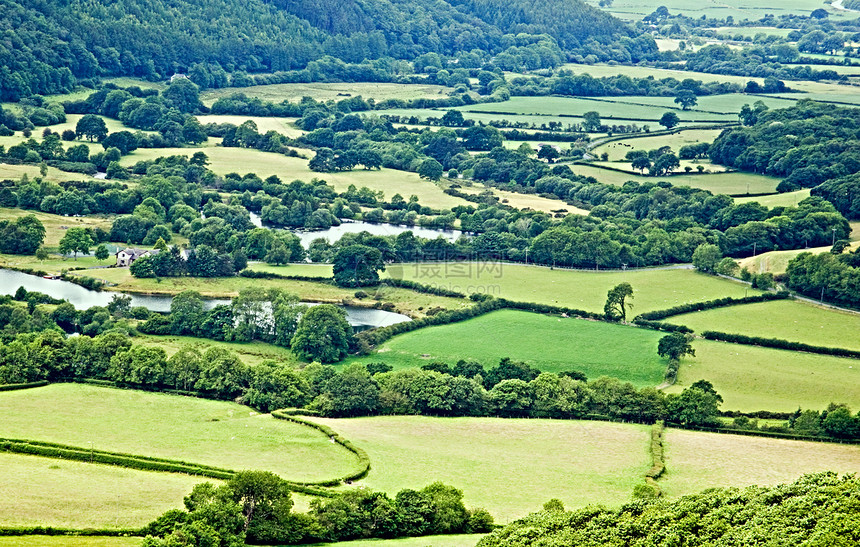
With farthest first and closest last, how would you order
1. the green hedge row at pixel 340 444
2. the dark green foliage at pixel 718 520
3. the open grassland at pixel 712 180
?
the open grassland at pixel 712 180 → the green hedge row at pixel 340 444 → the dark green foliage at pixel 718 520

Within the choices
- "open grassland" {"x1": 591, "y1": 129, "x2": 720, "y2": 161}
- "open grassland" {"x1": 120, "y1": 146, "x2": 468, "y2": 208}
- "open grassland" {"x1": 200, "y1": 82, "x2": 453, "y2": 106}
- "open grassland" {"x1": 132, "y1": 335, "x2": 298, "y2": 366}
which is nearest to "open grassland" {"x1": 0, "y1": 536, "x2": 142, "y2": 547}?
"open grassland" {"x1": 132, "y1": 335, "x2": 298, "y2": 366}

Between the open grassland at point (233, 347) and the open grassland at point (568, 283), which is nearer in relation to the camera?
the open grassland at point (233, 347)

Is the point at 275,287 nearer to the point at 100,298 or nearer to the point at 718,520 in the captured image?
the point at 100,298

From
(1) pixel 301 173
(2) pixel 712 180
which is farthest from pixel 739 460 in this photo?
(1) pixel 301 173

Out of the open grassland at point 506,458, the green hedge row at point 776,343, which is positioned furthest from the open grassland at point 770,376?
the open grassland at point 506,458

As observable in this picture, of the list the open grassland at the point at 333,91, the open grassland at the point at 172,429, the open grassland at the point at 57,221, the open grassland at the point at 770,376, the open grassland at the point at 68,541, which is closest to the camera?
the open grassland at the point at 68,541

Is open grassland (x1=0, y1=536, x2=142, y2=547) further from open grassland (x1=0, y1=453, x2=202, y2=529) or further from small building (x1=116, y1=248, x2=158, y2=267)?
small building (x1=116, y1=248, x2=158, y2=267)

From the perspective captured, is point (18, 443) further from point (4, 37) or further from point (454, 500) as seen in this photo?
point (4, 37)

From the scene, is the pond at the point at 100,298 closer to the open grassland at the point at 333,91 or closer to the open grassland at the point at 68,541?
the open grassland at the point at 68,541
